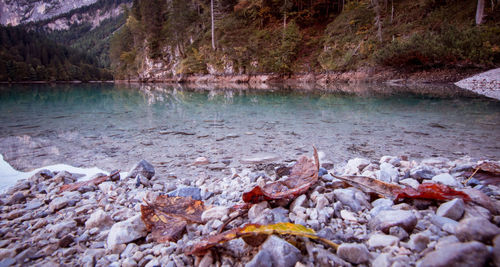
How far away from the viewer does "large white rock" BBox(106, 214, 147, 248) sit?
4.94 feet

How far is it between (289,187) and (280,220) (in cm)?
57

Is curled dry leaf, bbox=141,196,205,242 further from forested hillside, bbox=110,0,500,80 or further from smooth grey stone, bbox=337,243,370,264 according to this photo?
forested hillside, bbox=110,0,500,80

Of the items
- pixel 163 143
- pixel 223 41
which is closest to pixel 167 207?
pixel 163 143

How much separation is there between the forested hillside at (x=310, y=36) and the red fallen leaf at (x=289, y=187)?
742 inches

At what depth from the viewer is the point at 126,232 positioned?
154 cm

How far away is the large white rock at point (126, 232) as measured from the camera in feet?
4.94

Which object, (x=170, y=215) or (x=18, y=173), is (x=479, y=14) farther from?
(x=18, y=173)

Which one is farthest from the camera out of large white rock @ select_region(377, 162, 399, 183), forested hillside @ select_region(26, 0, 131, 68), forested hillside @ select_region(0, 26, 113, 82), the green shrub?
forested hillside @ select_region(26, 0, 131, 68)

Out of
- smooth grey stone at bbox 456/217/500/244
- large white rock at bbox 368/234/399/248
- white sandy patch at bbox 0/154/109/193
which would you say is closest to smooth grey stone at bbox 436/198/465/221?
smooth grey stone at bbox 456/217/500/244

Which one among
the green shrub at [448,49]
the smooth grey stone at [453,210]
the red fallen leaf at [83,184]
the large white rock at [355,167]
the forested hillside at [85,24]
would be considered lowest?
the red fallen leaf at [83,184]

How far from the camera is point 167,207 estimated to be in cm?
192

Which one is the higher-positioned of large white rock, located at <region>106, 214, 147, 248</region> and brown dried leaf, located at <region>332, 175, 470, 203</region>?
brown dried leaf, located at <region>332, 175, 470, 203</region>

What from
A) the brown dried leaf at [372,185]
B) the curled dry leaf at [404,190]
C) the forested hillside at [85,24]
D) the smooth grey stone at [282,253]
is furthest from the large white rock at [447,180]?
the forested hillside at [85,24]

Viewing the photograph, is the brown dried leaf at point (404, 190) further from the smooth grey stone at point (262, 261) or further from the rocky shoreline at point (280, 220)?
the smooth grey stone at point (262, 261)
